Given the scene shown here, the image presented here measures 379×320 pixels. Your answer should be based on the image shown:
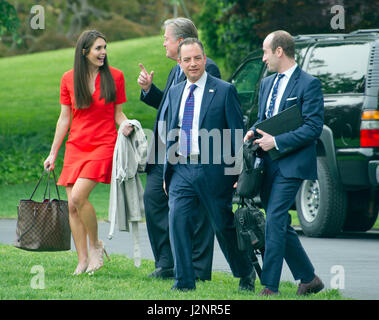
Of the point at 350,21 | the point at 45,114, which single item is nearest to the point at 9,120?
the point at 45,114

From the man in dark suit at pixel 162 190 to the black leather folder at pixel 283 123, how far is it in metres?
1.05

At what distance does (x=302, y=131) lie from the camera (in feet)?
22.9

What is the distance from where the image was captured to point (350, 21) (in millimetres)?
18156

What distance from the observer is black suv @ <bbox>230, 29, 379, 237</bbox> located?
10.7 meters

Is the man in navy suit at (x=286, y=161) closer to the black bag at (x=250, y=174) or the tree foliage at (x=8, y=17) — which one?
the black bag at (x=250, y=174)

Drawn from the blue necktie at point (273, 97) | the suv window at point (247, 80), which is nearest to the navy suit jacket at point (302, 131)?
the blue necktie at point (273, 97)

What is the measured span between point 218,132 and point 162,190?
1.25 metres

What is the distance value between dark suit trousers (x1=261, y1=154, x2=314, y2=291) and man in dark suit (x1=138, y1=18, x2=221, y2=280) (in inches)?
45.8

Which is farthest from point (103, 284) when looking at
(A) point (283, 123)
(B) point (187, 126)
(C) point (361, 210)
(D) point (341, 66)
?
(C) point (361, 210)

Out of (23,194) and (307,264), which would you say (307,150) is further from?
(23,194)

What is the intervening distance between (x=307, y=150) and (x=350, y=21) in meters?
11.5

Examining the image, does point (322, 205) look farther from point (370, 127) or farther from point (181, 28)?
point (181, 28)

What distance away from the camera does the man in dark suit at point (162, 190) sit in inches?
317

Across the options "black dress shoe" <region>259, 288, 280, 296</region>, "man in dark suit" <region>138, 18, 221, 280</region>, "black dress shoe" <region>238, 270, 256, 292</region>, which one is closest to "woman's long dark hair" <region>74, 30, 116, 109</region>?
"man in dark suit" <region>138, 18, 221, 280</region>
